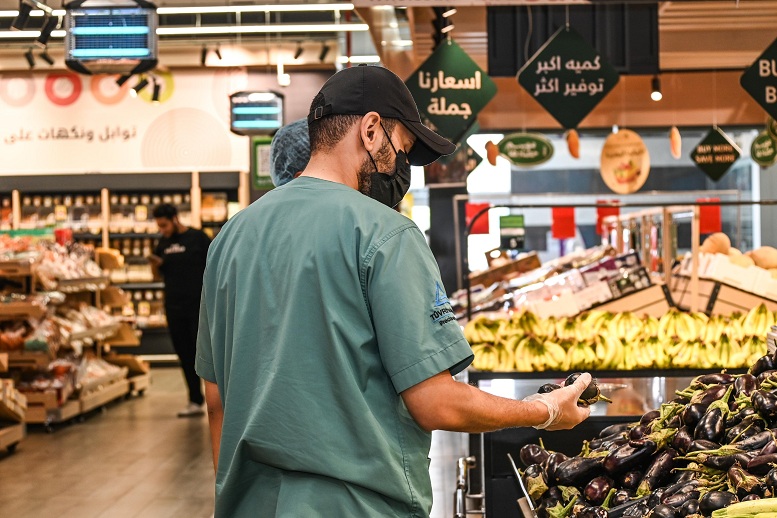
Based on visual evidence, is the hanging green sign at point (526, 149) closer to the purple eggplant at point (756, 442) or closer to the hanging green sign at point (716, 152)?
the hanging green sign at point (716, 152)

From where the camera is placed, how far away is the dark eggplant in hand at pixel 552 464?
2.81 meters

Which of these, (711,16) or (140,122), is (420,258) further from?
(140,122)

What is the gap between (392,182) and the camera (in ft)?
6.47

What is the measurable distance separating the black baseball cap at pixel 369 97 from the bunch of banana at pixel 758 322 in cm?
351

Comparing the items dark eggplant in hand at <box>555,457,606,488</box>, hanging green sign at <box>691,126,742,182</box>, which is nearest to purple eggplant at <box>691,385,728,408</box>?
dark eggplant in hand at <box>555,457,606,488</box>

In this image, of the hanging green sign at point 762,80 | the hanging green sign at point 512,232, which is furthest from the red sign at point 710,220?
the hanging green sign at point 762,80

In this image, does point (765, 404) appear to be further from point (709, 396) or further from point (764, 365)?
point (764, 365)

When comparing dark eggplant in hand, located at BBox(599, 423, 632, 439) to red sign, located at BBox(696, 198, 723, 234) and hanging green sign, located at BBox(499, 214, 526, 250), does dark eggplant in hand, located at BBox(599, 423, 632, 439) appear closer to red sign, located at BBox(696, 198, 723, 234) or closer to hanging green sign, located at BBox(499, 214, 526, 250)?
hanging green sign, located at BBox(499, 214, 526, 250)

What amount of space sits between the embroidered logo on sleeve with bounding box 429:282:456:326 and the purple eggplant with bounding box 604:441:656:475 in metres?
1.10

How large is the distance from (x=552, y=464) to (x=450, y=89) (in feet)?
14.3

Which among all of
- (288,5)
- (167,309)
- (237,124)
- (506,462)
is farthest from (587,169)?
(506,462)

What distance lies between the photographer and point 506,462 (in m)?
3.49

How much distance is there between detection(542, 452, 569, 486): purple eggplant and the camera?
281 centimetres

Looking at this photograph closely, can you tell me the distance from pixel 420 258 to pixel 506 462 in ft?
6.20
